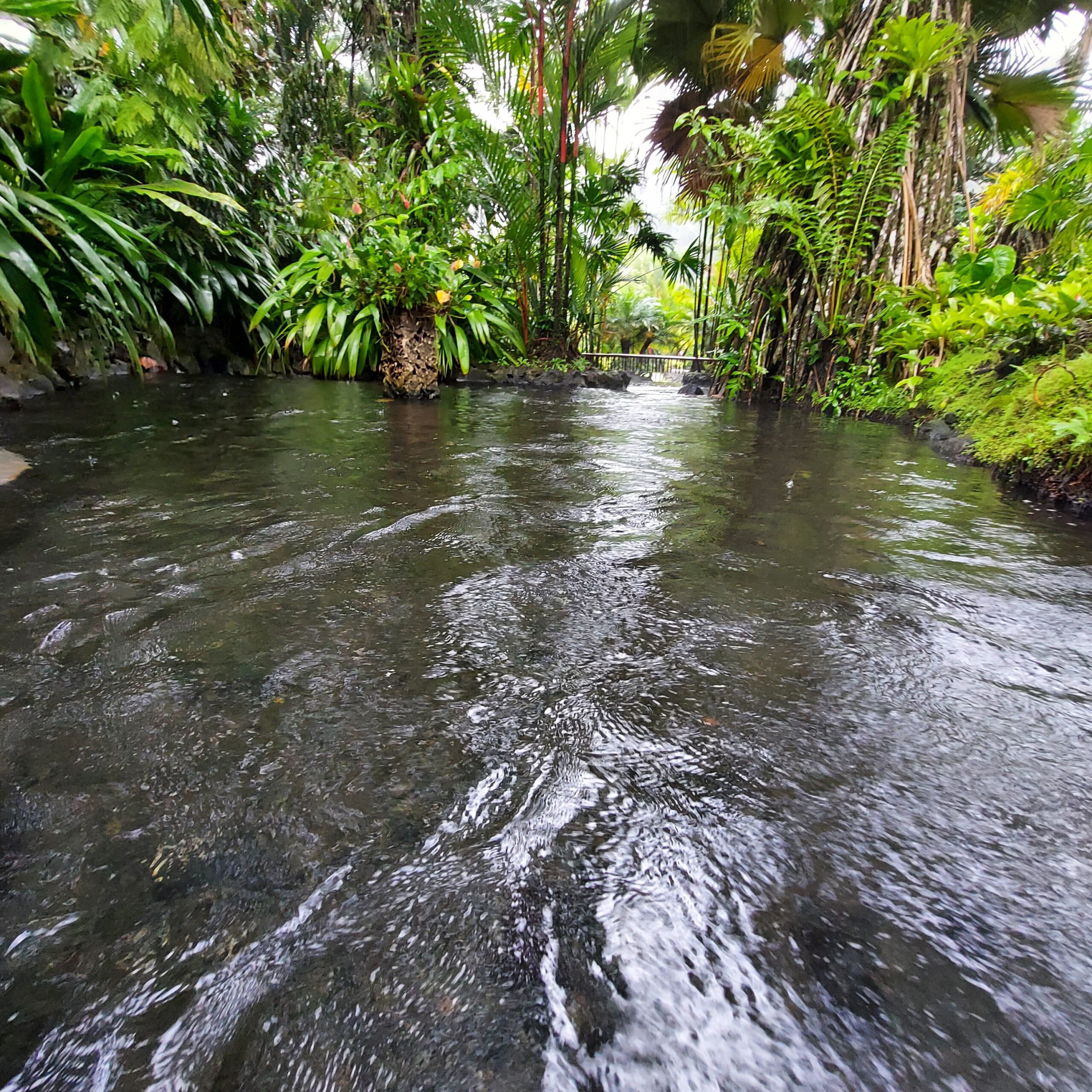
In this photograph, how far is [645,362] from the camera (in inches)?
484

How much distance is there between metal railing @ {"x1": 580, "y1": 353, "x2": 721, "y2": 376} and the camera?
8.84 meters

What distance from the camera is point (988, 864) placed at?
61 centimetres

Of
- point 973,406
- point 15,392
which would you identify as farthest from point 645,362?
point 15,392

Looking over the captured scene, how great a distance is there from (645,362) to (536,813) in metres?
12.5

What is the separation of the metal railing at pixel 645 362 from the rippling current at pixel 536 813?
5802 millimetres

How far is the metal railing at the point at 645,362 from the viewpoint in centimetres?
884

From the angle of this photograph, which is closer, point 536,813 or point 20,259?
point 536,813

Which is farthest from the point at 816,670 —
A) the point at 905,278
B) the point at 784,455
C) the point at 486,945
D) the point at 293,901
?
the point at 905,278

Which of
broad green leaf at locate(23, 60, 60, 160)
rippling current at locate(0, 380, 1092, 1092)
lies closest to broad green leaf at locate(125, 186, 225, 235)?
broad green leaf at locate(23, 60, 60, 160)

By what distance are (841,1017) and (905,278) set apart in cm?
505

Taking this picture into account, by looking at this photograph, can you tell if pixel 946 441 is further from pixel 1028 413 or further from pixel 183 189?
pixel 183 189

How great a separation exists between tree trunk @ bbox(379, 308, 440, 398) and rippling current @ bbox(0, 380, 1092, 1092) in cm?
313

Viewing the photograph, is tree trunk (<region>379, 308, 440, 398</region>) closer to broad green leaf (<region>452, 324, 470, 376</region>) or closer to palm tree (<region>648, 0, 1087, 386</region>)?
broad green leaf (<region>452, 324, 470, 376</region>)

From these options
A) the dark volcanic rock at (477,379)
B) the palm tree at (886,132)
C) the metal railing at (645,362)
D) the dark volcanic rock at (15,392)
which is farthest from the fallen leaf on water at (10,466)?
the metal railing at (645,362)
